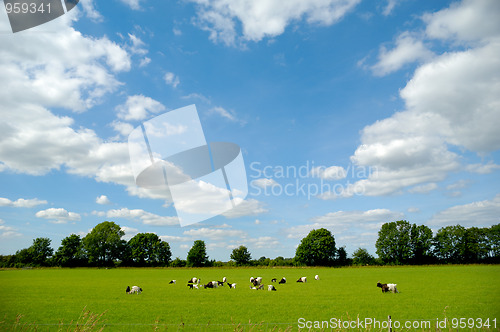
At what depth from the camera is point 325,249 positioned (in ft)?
283

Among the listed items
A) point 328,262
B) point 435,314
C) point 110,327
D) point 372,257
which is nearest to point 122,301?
point 110,327

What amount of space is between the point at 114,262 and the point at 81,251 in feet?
34.2

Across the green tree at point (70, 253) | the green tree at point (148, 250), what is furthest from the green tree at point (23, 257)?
the green tree at point (148, 250)

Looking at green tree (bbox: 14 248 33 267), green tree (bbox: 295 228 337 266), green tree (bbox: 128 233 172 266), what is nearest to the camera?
green tree (bbox: 295 228 337 266)

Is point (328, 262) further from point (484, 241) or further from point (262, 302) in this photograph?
point (262, 302)

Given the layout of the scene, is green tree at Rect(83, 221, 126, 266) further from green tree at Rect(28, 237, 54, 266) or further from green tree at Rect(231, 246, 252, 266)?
green tree at Rect(231, 246, 252, 266)

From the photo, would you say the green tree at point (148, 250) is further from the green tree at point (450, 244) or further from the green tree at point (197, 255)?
the green tree at point (450, 244)

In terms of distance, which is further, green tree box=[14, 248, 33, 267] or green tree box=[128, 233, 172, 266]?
green tree box=[14, 248, 33, 267]

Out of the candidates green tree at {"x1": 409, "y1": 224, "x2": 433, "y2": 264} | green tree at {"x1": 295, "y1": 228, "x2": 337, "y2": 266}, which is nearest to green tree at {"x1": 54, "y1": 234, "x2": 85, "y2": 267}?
green tree at {"x1": 295, "y1": 228, "x2": 337, "y2": 266}

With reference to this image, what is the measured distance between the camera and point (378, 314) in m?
14.8

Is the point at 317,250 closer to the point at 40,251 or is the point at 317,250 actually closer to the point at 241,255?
the point at 241,255

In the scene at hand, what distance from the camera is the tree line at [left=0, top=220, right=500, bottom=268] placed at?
87.4 metres

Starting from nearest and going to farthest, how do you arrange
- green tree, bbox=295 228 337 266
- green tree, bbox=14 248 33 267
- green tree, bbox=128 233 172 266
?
1. green tree, bbox=295 228 337 266
2. green tree, bbox=128 233 172 266
3. green tree, bbox=14 248 33 267

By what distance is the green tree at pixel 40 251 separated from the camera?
9757 centimetres
